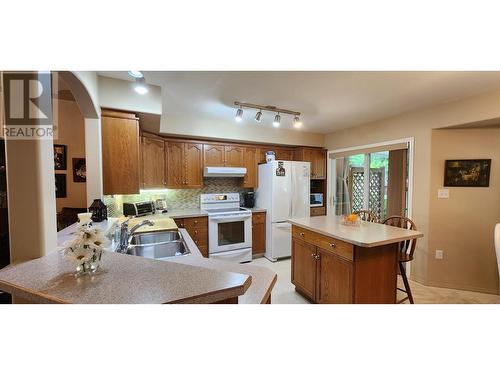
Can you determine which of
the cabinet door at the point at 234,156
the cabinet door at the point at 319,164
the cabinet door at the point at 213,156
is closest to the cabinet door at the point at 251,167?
the cabinet door at the point at 234,156

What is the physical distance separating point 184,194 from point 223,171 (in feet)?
2.70

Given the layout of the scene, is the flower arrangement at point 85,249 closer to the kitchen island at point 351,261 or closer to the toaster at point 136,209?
the kitchen island at point 351,261

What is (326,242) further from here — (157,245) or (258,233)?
(258,233)

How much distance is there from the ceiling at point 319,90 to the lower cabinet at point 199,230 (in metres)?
1.60

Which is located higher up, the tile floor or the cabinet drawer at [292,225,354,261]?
the cabinet drawer at [292,225,354,261]

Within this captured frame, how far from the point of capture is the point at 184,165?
3.47 m

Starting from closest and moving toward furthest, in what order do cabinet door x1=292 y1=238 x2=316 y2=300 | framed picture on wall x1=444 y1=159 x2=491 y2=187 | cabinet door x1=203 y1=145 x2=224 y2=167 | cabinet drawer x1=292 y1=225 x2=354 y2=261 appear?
1. cabinet drawer x1=292 y1=225 x2=354 y2=261
2. cabinet door x1=292 y1=238 x2=316 y2=300
3. framed picture on wall x1=444 y1=159 x2=491 y2=187
4. cabinet door x1=203 y1=145 x2=224 y2=167

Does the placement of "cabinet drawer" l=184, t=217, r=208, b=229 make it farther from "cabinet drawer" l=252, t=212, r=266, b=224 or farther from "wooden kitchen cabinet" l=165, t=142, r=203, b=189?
"cabinet drawer" l=252, t=212, r=266, b=224

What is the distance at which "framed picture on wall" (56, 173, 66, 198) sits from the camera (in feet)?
A: 9.91

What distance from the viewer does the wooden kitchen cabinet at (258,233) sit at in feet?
12.3

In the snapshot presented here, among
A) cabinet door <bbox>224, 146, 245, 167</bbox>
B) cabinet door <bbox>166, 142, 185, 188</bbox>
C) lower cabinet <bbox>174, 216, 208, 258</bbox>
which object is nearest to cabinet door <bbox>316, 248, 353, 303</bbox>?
lower cabinet <bbox>174, 216, 208, 258</bbox>

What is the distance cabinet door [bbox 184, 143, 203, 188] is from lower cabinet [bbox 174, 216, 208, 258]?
58 cm

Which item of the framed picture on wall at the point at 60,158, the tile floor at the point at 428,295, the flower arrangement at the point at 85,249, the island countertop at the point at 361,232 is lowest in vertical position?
the tile floor at the point at 428,295

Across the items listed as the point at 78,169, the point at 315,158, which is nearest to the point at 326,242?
the point at 315,158
